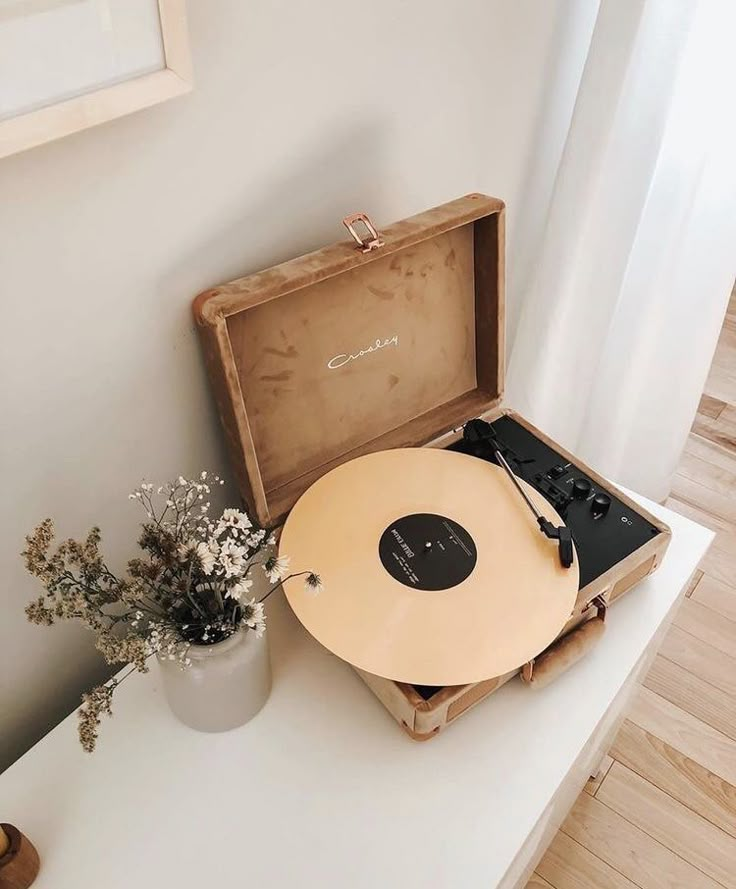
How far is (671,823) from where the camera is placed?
1.27 metres

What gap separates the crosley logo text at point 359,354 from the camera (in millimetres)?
876

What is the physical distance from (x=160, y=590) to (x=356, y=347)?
334 millimetres

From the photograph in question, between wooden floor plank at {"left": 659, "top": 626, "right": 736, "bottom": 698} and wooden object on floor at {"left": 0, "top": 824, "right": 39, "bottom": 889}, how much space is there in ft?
3.70

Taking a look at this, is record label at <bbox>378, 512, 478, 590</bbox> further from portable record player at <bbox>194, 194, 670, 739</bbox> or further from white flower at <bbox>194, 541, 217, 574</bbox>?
white flower at <bbox>194, 541, 217, 574</bbox>

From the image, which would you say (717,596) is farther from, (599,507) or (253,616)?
(253,616)

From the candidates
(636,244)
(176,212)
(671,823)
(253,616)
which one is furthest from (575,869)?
(176,212)

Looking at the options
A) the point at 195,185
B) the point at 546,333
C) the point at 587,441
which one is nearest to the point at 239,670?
the point at 195,185

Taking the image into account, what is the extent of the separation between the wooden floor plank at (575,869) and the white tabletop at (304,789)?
54 cm

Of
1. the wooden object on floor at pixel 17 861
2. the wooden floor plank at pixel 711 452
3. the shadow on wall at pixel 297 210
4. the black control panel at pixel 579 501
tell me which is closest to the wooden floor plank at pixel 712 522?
the wooden floor plank at pixel 711 452

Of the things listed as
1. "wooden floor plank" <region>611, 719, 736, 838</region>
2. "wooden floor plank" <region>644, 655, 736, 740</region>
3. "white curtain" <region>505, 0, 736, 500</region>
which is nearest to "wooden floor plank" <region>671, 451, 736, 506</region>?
"white curtain" <region>505, 0, 736, 500</region>

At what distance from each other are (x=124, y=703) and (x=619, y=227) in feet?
2.88

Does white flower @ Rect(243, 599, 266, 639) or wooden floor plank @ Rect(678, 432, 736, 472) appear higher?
white flower @ Rect(243, 599, 266, 639)

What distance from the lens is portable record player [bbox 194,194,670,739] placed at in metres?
0.75

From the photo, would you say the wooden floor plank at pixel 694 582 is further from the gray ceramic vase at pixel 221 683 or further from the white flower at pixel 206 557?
the white flower at pixel 206 557
